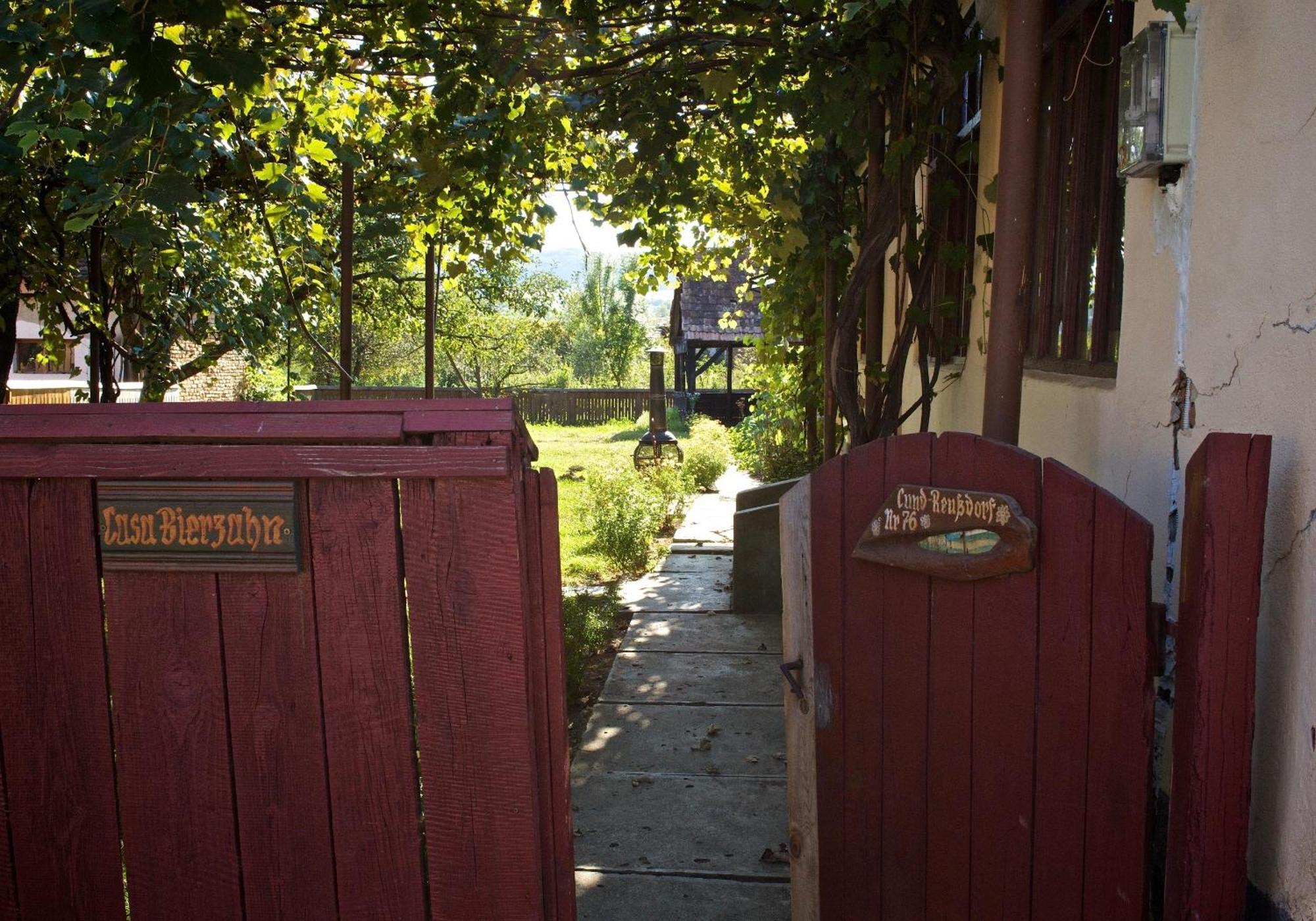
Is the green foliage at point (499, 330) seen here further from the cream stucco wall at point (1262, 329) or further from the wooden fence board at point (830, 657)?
the cream stucco wall at point (1262, 329)

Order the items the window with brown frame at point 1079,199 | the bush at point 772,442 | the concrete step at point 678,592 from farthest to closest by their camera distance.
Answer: the bush at point 772,442 < the concrete step at point 678,592 < the window with brown frame at point 1079,199

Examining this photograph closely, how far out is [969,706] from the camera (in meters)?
2.47

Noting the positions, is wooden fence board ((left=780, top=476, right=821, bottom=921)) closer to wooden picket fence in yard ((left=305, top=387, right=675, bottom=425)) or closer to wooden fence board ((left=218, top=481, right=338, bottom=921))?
wooden fence board ((left=218, top=481, right=338, bottom=921))

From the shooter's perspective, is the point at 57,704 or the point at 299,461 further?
the point at 57,704

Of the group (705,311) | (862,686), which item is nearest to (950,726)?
(862,686)

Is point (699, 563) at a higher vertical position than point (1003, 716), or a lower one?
lower

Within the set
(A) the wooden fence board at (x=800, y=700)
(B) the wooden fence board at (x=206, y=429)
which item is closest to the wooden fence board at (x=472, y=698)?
(B) the wooden fence board at (x=206, y=429)

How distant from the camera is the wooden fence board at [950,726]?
2.43 m

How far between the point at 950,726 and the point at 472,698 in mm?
1160

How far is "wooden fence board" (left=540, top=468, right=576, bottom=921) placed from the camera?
2109 millimetres

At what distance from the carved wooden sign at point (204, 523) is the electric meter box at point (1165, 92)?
2052mm

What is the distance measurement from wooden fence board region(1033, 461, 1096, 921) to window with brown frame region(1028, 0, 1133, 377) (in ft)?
2.98

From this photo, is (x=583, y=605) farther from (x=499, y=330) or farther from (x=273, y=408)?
(x=499, y=330)

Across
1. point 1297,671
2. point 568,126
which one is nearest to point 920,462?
point 1297,671
